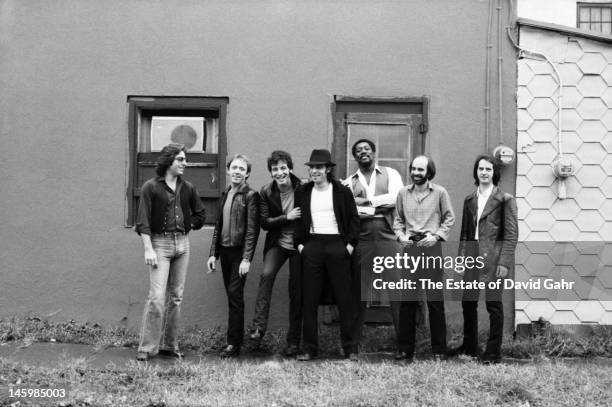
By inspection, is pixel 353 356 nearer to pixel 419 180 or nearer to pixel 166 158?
pixel 419 180

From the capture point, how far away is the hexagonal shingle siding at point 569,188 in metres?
7.85

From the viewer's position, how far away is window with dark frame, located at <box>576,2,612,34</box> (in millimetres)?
8070

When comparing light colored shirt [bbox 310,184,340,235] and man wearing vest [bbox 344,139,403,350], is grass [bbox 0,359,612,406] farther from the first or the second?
light colored shirt [bbox 310,184,340,235]

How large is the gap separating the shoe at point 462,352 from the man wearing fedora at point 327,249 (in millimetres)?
937

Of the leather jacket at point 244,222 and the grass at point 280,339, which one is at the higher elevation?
the leather jacket at point 244,222

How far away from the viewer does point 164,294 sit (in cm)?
671

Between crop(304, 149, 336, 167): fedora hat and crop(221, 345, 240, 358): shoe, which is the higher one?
crop(304, 149, 336, 167): fedora hat

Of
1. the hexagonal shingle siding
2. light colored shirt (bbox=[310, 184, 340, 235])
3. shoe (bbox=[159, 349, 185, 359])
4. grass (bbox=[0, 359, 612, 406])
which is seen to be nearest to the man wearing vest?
light colored shirt (bbox=[310, 184, 340, 235])

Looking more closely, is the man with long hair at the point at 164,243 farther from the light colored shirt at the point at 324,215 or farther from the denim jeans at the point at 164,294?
the light colored shirt at the point at 324,215

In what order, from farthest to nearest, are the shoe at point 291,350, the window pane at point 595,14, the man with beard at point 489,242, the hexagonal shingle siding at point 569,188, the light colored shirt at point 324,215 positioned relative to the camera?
the window pane at point 595,14, the hexagonal shingle siding at point 569,188, the shoe at point 291,350, the light colored shirt at point 324,215, the man with beard at point 489,242

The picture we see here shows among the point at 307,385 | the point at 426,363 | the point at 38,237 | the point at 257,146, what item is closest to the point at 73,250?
the point at 38,237

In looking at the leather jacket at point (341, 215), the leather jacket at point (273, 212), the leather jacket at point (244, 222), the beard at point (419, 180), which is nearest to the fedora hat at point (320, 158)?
the leather jacket at point (341, 215)

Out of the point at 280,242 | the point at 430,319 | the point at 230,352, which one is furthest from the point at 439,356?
the point at 230,352

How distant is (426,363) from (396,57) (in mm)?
3447
